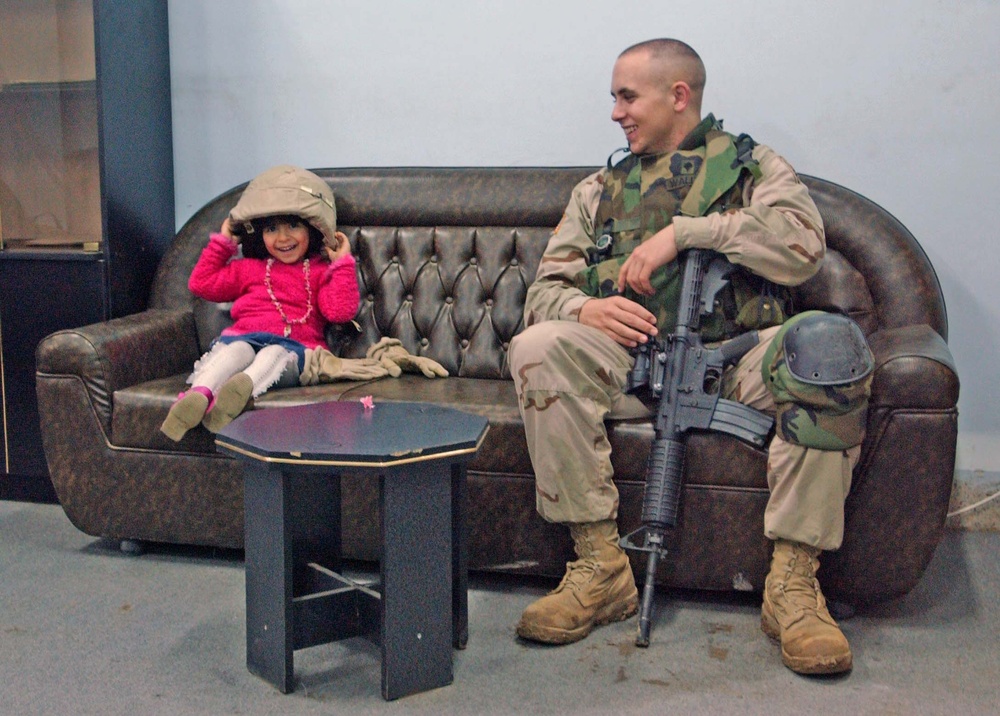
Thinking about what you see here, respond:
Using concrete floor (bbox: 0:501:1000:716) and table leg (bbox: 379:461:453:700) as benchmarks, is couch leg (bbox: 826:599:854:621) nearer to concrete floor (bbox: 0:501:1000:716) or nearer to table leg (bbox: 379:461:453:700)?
concrete floor (bbox: 0:501:1000:716)

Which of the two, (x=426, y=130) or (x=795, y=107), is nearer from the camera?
(x=795, y=107)

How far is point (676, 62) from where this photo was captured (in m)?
2.47

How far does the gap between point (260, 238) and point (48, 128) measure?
2.96ft

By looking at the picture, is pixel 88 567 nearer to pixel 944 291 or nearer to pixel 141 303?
pixel 141 303

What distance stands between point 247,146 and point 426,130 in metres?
0.59

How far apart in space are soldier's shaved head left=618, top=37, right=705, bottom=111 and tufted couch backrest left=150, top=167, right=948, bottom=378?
0.42 m

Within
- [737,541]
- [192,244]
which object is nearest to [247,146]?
[192,244]

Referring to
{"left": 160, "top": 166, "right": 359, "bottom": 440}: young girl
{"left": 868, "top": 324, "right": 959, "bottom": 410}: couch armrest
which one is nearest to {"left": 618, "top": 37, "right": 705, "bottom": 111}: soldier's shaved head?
{"left": 868, "top": 324, "right": 959, "bottom": 410}: couch armrest

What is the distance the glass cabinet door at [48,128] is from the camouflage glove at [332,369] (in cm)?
84

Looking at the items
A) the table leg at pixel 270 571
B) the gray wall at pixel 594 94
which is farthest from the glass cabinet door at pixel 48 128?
the table leg at pixel 270 571

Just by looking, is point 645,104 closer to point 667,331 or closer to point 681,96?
point 681,96

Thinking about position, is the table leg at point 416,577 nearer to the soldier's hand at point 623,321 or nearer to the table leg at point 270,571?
the table leg at point 270,571

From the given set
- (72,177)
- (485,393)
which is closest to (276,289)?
(485,393)

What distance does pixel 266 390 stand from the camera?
8.27 ft
